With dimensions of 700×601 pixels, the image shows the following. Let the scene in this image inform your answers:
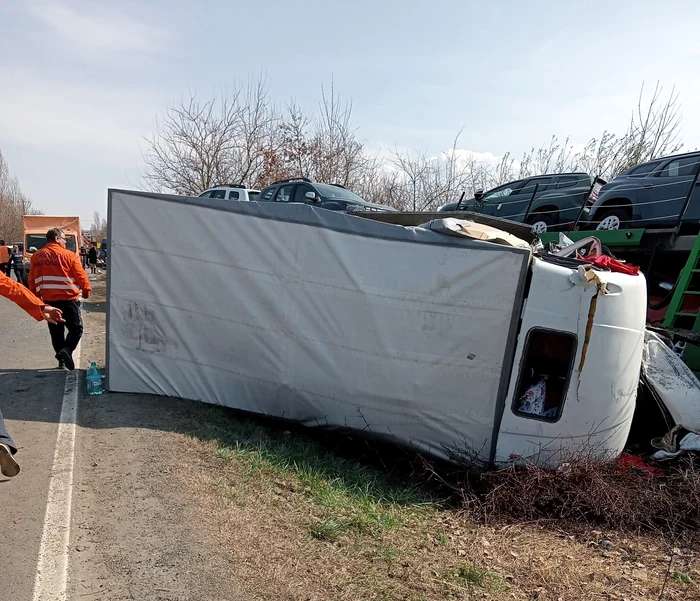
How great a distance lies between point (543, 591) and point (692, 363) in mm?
4778

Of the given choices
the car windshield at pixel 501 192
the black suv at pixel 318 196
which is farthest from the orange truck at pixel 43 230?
the car windshield at pixel 501 192

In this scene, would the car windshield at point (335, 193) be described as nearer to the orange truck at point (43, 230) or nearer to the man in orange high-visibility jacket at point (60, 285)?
the man in orange high-visibility jacket at point (60, 285)

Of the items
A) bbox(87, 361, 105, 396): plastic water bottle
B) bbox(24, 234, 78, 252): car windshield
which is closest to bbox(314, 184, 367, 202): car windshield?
bbox(87, 361, 105, 396): plastic water bottle

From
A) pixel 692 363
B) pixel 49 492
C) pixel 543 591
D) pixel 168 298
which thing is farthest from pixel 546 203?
pixel 49 492

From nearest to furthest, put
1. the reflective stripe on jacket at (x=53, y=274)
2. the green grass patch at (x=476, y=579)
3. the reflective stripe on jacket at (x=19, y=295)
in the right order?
Answer: the green grass patch at (x=476, y=579)
the reflective stripe on jacket at (x=19, y=295)
the reflective stripe on jacket at (x=53, y=274)

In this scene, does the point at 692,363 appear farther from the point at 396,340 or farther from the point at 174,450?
the point at 174,450

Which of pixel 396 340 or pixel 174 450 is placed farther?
pixel 396 340

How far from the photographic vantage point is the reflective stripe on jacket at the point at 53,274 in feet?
22.5

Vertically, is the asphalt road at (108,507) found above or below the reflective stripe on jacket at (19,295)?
below

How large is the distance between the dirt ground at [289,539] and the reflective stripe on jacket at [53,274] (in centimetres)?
236

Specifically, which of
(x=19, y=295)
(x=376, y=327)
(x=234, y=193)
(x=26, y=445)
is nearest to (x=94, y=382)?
(x=26, y=445)

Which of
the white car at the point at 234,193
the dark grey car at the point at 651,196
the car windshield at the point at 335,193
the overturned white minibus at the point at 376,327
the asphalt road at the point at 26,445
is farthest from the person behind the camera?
the white car at the point at 234,193

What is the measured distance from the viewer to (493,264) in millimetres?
5082

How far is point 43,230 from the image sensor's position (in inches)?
866
